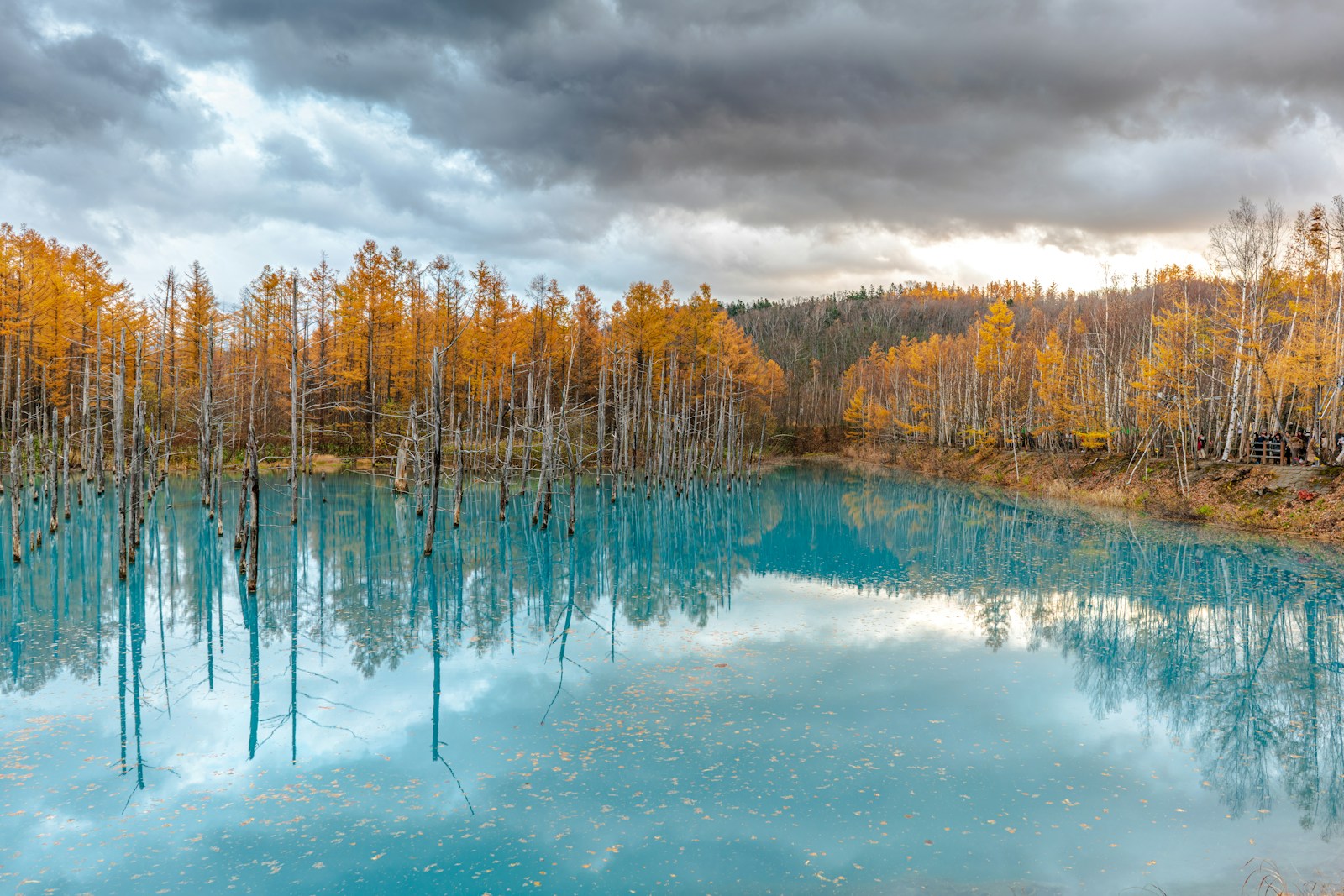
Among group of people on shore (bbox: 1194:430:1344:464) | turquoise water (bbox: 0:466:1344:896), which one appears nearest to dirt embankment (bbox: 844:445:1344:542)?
group of people on shore (bbox: 1194:430:1344:464)

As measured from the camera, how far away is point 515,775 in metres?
9.37

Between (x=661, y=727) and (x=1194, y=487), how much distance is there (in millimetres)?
31269

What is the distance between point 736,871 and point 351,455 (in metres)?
48.0

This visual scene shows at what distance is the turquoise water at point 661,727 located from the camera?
24.8 feet

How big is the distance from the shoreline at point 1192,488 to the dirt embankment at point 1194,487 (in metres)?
0.03

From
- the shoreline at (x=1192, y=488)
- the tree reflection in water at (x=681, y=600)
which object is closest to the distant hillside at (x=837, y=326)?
the shoreline at (x=1192, y=488)

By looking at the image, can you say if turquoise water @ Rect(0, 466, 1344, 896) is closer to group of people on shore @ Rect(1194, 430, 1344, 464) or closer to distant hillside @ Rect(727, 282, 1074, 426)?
group of people on shore @ Rect(1194, 430, 1344, 464)

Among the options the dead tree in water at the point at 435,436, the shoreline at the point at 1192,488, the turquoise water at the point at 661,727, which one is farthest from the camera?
the shoreline at the point at 1192,488

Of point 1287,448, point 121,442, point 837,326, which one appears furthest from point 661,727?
point 837,326

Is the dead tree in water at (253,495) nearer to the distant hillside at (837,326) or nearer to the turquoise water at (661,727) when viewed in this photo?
the turquoise water at (661,727)

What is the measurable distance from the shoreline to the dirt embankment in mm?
32

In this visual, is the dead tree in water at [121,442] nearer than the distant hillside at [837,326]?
Yes

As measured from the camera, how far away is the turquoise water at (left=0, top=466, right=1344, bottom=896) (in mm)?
7574

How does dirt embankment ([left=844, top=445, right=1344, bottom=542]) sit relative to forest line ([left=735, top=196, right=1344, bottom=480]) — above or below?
below
